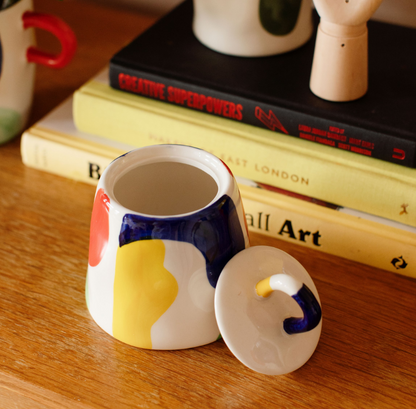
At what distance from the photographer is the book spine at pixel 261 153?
1.57 ft

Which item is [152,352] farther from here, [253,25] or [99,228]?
[253,25]

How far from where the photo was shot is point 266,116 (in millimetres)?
515

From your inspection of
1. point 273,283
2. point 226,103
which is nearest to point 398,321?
point 273,283

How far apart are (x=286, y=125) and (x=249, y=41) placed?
4.6 inches

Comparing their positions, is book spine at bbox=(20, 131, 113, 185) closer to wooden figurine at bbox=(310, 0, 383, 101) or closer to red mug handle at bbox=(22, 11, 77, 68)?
red mug handle at bbox=(22, 11, 77, 68)

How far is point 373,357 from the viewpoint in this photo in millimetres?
421

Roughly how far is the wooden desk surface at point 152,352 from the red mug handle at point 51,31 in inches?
6.7

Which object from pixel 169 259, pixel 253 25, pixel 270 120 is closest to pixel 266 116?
pixel 270 120

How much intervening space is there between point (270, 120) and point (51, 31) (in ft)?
0.90

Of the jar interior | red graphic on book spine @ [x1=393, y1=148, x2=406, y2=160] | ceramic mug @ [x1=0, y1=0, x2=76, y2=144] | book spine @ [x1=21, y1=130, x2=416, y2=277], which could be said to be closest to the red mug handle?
ceramic mug @ [x1=0, y1=0, x2=76, y2=144]

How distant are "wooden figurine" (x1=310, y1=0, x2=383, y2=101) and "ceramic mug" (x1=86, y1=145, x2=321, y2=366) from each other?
6.3 inches

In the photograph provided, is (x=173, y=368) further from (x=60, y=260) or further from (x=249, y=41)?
(x=249, y=41)

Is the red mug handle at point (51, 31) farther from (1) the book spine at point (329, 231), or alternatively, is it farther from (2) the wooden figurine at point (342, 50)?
(2) the wooden figurine at point (342, 50)

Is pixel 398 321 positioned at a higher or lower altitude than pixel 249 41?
lower
